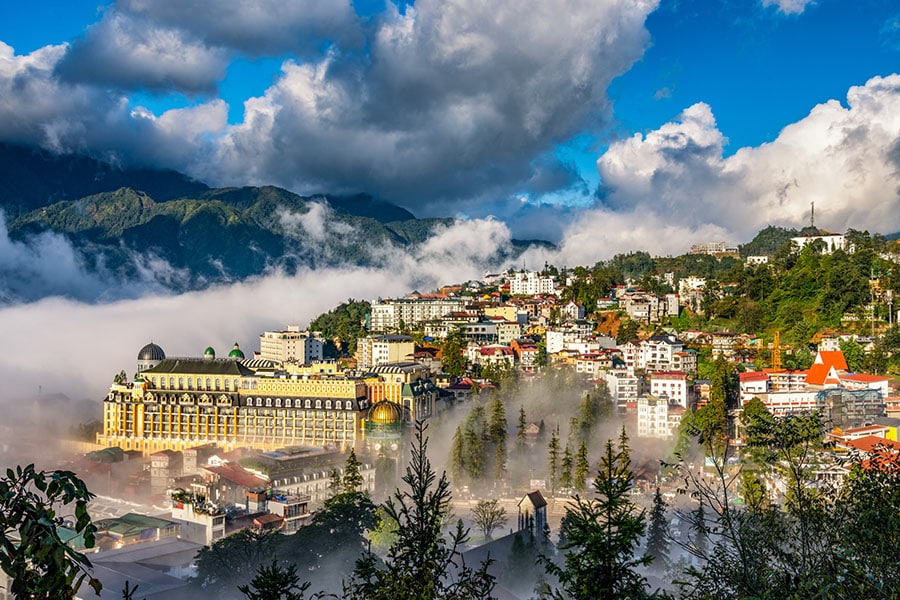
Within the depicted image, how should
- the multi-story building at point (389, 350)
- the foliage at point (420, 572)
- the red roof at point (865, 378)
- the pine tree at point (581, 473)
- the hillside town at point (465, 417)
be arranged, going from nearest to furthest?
1. the foliage at point (420, 572)
2. the hillside town at point (465, 417)
3. the pine tree at point (581, 473)
4. the red roof at point (865, 378)
5. the multi-story building at point (389, 350)

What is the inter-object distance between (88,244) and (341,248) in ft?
151

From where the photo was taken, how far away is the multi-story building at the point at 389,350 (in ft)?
165

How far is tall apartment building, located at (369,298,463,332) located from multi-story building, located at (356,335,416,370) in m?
13.4

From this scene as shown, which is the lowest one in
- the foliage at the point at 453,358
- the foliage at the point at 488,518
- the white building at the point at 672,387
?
the foliage at the point at 488,518

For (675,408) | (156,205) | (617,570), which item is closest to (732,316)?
(675,408)

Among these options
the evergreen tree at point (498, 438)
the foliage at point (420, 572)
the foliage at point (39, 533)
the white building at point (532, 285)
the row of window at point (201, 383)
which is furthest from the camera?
the white building at point (532, 285)

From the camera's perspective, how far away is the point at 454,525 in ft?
85.2

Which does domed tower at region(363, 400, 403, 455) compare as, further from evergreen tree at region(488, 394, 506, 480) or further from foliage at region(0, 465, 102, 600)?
foliage at region(0, 465, 102, 600)

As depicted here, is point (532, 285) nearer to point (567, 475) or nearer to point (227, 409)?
point (227, 409)

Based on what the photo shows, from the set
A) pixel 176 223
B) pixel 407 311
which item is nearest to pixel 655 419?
pixel 407 311

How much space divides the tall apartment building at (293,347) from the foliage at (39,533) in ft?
180

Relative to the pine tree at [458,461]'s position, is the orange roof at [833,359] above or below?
above

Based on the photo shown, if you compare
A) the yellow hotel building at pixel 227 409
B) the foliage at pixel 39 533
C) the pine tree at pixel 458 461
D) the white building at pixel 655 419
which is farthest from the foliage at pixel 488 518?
the foliage at pixel 39 533

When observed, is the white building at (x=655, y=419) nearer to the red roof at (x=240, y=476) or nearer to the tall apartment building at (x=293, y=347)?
the red roof at (x=240, y=476)
